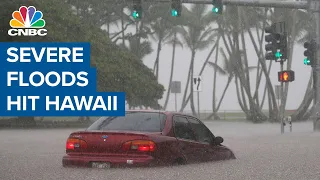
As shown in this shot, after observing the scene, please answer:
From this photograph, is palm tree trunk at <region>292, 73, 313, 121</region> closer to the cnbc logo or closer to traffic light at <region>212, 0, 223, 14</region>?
the cnbc logo

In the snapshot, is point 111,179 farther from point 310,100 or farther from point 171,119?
point 310,100

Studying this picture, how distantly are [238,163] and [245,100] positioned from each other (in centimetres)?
4635

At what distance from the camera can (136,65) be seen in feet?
147

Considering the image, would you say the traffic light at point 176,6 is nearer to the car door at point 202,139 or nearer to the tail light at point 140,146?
the car door at point 202,139

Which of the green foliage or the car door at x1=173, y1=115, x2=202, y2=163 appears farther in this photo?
the green foliage

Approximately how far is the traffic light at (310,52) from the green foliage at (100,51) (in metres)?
15.9

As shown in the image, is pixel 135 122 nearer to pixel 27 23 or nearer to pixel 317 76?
pixel 317 76

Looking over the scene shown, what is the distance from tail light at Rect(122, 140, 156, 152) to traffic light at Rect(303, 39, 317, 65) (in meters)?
17.5

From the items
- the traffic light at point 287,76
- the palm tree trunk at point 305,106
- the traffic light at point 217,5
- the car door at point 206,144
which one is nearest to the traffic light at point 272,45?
the traffic light at point 287,76

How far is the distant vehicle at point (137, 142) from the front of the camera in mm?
11578

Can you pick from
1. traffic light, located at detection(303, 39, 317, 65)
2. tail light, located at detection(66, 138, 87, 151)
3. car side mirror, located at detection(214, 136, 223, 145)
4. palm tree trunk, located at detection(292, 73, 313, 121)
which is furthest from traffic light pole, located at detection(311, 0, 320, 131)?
palm tree trunk, located at detection(292, 73, 313, 121)

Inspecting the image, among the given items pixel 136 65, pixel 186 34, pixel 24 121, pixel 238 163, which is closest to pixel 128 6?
pixel 186 34

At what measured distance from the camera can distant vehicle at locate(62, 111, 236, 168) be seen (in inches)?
456

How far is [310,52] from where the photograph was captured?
27.8 metres
